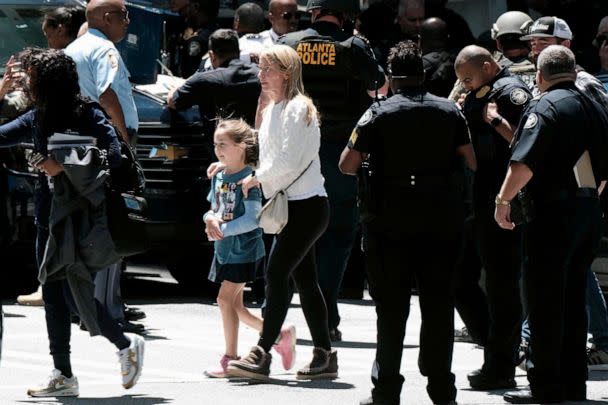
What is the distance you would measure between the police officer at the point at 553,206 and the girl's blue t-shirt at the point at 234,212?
164cm

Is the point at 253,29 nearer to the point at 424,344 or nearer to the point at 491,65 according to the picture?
the point at 491,65

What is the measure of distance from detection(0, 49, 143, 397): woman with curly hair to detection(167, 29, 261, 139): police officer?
322 centimetres

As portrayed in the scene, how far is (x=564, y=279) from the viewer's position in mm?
8844

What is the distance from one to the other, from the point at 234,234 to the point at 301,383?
931 millimetres

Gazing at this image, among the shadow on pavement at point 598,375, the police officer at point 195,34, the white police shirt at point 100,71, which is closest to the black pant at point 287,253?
the shadow on pavement at point 598,375

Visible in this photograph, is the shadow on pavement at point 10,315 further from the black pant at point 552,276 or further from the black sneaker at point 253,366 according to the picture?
the black pant at point 552,276

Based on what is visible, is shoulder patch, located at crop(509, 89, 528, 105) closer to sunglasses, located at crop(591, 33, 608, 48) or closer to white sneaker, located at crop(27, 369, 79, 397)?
white sneaker, located at crop(27, 369, 79, 397)

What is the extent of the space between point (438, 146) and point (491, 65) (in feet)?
5.47

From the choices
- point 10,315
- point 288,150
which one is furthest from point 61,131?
point 10,315

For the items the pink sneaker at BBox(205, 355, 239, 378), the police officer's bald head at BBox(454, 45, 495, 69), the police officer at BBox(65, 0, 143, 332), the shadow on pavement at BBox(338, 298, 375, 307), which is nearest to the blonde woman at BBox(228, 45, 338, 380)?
the pink sneaker at BBox(205, 355, 239, 378)

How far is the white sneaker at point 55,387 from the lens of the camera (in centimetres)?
886

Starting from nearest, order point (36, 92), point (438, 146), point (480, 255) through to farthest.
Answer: point (438, 146), point (36, 92), point (480, 255)

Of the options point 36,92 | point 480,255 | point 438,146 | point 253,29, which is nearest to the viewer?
point 438,146

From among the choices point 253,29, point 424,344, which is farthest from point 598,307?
point 253,29
